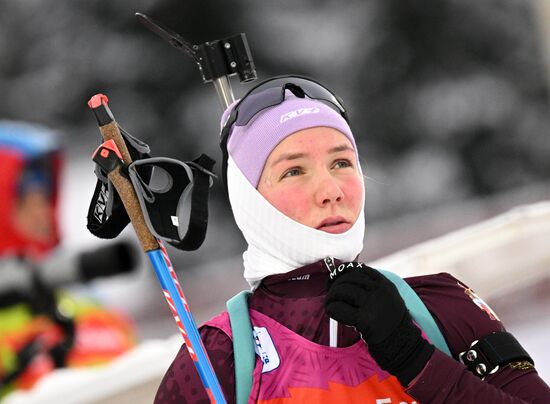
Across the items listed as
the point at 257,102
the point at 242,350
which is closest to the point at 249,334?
the point at 242,350

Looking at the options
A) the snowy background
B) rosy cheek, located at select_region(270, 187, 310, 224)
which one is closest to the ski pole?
rosy cheek, located at select_region(270, 187, 310, 224)

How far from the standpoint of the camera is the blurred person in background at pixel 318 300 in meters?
1.32

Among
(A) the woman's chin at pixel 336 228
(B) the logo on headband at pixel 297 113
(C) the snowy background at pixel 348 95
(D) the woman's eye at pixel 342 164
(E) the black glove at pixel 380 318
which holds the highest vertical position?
(C) the snowy background at pixel 348 95

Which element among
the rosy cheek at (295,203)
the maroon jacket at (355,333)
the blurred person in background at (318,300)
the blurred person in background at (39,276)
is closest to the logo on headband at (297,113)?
the blurred person in background at (318,300)

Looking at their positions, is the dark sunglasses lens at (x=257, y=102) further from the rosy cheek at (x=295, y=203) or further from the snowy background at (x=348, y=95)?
the snowy background at (x=348, y=95)

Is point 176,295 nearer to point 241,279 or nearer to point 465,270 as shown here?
point 241,279

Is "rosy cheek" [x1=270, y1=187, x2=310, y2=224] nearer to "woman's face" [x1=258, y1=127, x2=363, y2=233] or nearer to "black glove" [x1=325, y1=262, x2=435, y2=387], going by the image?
"woman's face" [x1=258, y1=127, x2=363, y2=233]

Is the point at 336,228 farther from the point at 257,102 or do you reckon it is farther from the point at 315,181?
the point at 257,102

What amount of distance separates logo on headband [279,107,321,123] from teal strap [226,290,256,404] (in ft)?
0.94

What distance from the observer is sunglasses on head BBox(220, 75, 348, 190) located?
1.56m

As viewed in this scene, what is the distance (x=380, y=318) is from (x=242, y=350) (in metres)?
0.22

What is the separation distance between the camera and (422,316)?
4.67 ft

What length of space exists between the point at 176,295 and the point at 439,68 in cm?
252

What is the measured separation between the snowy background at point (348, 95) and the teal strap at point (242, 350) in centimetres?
50
